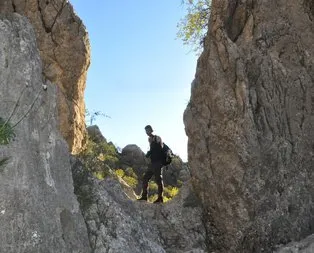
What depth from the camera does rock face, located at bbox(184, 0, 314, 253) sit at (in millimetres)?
15617

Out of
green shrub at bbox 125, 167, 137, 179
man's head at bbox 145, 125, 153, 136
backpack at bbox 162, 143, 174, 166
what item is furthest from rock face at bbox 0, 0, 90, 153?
green shrub at bbox 125, 167, 137, 179

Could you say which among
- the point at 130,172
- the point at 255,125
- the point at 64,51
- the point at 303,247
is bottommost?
the point at 303,247

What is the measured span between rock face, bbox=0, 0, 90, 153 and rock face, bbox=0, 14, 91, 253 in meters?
10.1

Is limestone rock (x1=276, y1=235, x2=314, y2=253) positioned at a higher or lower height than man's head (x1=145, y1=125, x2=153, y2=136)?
lower

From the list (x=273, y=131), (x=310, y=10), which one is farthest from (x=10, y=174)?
(x=310, y=10)

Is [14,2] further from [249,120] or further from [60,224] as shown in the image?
[60,224]

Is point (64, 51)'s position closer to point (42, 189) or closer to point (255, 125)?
point (255, 125)

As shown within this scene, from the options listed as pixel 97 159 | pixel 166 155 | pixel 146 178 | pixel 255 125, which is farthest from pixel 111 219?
pixel 97 159

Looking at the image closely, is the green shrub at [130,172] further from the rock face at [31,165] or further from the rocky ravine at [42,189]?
the rock face at [31,165]

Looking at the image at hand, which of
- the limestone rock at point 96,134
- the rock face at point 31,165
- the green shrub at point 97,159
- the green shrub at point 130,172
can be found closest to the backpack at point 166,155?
the green shrub at point 97,159

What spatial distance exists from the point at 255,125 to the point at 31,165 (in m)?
9.47

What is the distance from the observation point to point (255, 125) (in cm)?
1630

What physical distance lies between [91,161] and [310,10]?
11.2 m

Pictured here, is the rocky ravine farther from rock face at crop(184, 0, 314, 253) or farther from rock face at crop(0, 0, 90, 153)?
rock face at crop(0, 0, 90, 153)
